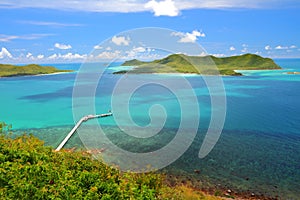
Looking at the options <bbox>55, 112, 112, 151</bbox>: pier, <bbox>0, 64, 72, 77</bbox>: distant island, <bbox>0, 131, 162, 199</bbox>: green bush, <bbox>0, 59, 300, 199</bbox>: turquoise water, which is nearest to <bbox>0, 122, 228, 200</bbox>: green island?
<bbox>0, 131, 162, 199</bbox>: green bush

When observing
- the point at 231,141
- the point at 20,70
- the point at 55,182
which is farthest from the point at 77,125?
the point at 20,70

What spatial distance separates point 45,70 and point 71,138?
11881 centimetres

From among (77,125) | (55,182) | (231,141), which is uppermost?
(55,182)

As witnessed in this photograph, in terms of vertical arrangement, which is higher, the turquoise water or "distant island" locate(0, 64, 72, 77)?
"distant island" locate(0, 64, 72, 77)

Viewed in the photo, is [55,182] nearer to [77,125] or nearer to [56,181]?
[56,181]

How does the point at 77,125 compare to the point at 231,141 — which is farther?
the point at 77,125

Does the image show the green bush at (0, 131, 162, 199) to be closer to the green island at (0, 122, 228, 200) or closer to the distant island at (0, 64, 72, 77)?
the green island at (0, 122, 228, 200)

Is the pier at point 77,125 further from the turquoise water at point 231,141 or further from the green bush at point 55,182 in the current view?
the green bush at point 55,182

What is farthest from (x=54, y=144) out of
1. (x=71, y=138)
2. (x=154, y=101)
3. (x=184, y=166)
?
(x=154, y=101)

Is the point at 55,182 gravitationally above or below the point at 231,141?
above

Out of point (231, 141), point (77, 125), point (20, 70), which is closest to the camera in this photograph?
point (231, 141)

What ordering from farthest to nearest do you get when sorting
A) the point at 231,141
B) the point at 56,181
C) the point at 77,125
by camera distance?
the point at 77,125, the point at 231,141, the point at 56,181

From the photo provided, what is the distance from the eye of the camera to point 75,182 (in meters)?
7.14

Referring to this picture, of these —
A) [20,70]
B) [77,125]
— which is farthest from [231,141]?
[20,70]
